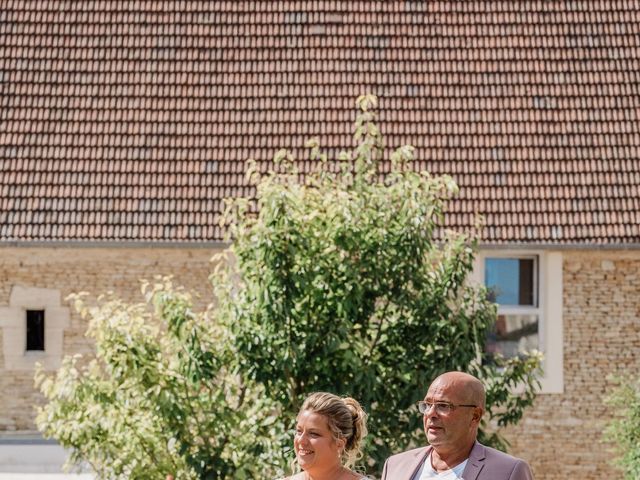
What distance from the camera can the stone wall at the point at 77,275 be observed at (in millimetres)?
16391

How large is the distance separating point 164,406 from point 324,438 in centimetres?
481

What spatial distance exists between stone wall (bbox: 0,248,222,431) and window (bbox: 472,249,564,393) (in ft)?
10.6

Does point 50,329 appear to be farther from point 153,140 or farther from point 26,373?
point 153,140

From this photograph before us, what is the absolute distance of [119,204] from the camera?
16.3m

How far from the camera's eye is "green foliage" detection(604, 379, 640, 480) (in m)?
14.5

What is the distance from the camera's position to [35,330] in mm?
16812

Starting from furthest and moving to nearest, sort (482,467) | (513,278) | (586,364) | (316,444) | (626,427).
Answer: (513,278)
(586,364)
(626,427)
(316,444)
(482,467)

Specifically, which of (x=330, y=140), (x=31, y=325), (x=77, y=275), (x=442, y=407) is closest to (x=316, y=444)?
(x=442, y=407)

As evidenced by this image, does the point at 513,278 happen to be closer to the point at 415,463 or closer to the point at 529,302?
the point at 529,302

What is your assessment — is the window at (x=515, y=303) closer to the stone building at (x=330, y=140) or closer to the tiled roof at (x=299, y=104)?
the stone building at (x=330, y=140)

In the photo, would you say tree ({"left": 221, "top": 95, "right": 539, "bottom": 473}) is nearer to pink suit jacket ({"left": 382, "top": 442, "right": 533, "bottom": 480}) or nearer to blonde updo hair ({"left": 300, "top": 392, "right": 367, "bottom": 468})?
blonde updo hair ({"left": 300, "top": 392, "right": 367, "bottom": 468})

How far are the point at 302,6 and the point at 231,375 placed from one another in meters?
7.87

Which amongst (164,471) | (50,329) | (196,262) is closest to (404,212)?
(164,471)

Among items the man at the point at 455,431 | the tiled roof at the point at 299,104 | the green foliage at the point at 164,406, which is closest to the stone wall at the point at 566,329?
the tiled roof at the point at 299,104
